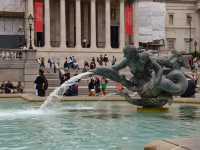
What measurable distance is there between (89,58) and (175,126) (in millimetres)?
52163

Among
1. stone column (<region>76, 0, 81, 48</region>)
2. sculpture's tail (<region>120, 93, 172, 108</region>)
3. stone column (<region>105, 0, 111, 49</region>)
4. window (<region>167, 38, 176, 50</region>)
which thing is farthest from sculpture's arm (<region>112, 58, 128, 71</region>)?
window (<region>167, 38, 176, 50</region>)

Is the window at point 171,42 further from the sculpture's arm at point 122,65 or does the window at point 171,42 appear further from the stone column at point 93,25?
the sculpture's arm at point 122,65

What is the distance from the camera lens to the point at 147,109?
1811cm

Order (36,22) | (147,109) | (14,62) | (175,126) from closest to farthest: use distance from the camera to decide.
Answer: (175,126) < (147,109) < (14,62) < (36,22)

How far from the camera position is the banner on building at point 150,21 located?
68.0m

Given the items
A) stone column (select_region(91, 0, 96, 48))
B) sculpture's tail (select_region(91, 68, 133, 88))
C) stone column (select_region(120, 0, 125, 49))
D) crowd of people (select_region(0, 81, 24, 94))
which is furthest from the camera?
stone column (select_region(120, 0, 125, 49))

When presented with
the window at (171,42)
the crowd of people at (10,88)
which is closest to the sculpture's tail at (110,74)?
the crowd of people at (10,88)

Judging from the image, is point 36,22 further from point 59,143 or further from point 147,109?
point 59,143

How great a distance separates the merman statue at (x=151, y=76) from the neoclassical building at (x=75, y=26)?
4553 centimetres

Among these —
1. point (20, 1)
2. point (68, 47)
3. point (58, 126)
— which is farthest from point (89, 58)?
point (58, 126)

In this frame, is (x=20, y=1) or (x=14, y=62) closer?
(x=14, y=62)

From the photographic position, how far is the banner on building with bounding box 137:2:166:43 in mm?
68000

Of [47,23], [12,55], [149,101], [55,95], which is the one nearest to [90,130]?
[149,101]

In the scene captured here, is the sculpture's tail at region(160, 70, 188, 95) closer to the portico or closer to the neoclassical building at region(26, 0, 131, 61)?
the neoclassical building at region(26, 0, 131, 61)
